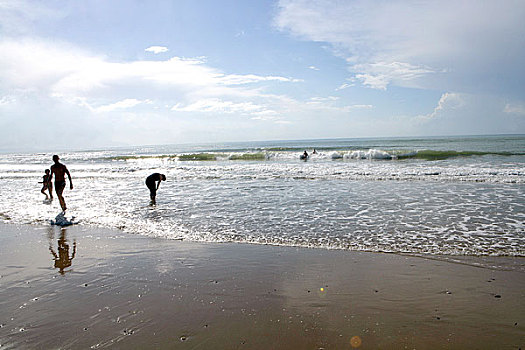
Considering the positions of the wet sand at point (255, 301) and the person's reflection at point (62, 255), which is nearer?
the wet sand at point (255, 301)

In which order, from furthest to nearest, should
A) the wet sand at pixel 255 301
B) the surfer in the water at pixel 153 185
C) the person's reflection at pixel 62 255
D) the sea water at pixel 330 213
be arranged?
the surfer in the water at pixel 153 185
the sea water at pixel 330 213
the person's reflection at pixel 62 255
the wet sand at pixel 255 301

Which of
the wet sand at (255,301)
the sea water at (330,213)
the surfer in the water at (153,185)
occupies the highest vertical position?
the surfer in the water at (153,185)

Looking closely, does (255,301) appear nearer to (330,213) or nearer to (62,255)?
(62,255)

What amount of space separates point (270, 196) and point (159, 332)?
9150 mm

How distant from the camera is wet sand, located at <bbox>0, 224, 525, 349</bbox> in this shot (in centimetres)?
321

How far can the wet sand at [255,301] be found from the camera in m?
3.21

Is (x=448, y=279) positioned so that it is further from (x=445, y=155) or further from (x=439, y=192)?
(x=445, y=155)

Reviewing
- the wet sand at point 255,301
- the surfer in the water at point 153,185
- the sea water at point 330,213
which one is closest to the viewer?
the wet sand at point 255,301

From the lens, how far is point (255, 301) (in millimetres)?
3984

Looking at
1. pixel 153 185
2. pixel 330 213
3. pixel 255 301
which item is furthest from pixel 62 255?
pixel 330 213

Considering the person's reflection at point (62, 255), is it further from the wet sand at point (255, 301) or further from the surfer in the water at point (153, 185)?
the surfer in the water at point (153, 185)

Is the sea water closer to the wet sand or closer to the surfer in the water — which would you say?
the surfer in the water

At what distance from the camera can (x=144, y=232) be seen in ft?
25.0

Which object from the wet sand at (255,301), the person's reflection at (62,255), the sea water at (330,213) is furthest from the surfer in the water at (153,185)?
the wet sand at (255,301)
